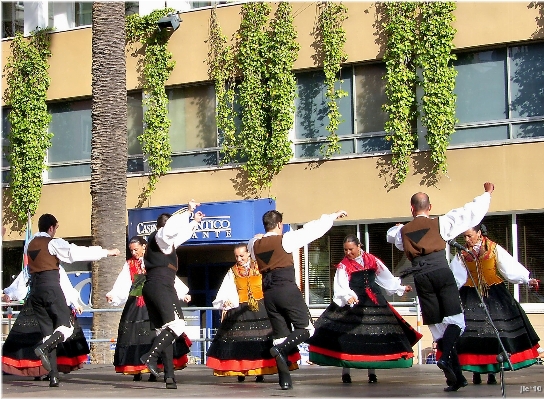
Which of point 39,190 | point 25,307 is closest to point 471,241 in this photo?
point 25,307

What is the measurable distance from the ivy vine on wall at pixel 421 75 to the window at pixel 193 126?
434 cm

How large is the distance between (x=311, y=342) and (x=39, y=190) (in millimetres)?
12856

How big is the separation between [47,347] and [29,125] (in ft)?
41.3

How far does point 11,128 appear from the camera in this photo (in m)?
24.2

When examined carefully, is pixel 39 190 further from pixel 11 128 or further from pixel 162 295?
pixel 162 295

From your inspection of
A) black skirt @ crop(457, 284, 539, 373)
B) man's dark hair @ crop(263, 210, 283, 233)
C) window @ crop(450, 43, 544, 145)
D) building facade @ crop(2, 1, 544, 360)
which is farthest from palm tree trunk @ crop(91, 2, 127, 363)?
black skirt @ crop(457, 284, 539, 373)

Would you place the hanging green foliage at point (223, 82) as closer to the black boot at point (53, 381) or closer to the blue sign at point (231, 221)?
the blue sign at point (231, 221)

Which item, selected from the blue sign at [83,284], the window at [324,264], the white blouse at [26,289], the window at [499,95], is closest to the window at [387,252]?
the window at [324,264]

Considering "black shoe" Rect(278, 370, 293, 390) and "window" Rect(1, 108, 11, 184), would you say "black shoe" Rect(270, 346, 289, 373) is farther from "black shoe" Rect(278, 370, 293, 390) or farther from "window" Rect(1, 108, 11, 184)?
"window" Rect(1, 108, 11, 184)

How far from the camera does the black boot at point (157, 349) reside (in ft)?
37.2

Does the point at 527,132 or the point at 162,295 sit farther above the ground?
the point at 527,132

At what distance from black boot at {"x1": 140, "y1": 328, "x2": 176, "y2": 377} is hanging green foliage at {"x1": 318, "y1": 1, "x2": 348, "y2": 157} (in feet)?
31.3

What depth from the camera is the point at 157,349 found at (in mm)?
11438

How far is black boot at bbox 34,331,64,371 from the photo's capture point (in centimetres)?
1215
